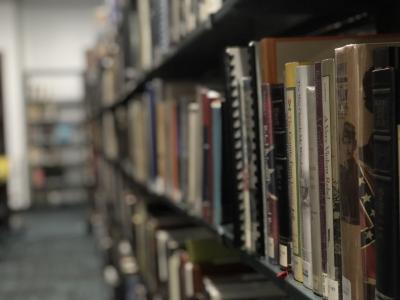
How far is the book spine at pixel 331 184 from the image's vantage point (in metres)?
0.57

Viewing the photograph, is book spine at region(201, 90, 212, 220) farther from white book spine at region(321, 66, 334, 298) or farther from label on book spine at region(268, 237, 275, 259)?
white book spine at region(321, 66, 334, 298)

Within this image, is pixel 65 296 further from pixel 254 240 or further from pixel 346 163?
pixel 346 163

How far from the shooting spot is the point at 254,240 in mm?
845

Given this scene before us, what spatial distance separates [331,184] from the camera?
59 centimetres

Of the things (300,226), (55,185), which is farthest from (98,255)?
(300,226)

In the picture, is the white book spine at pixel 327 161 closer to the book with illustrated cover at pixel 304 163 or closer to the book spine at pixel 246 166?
the book with illustrated cover at pixel 304 163

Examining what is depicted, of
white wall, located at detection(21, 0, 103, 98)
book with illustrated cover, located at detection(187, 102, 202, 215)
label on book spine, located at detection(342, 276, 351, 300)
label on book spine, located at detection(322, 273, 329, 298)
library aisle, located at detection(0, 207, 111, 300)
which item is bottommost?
library aisle, located at detection(0, 207, 111, 300)

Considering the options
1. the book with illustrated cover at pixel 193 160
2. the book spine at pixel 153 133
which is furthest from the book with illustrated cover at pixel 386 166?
the book spine at pixel 153 133

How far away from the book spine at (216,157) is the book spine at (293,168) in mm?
351

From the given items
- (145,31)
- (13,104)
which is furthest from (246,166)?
(13,104)

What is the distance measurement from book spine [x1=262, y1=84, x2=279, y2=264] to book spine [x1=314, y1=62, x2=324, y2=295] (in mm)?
122

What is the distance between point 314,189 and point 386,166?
0.15 meters

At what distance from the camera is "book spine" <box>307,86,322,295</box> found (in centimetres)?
61

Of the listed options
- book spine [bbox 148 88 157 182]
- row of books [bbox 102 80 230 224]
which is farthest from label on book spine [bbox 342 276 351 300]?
book spine [bbox 148 88 157 182]
